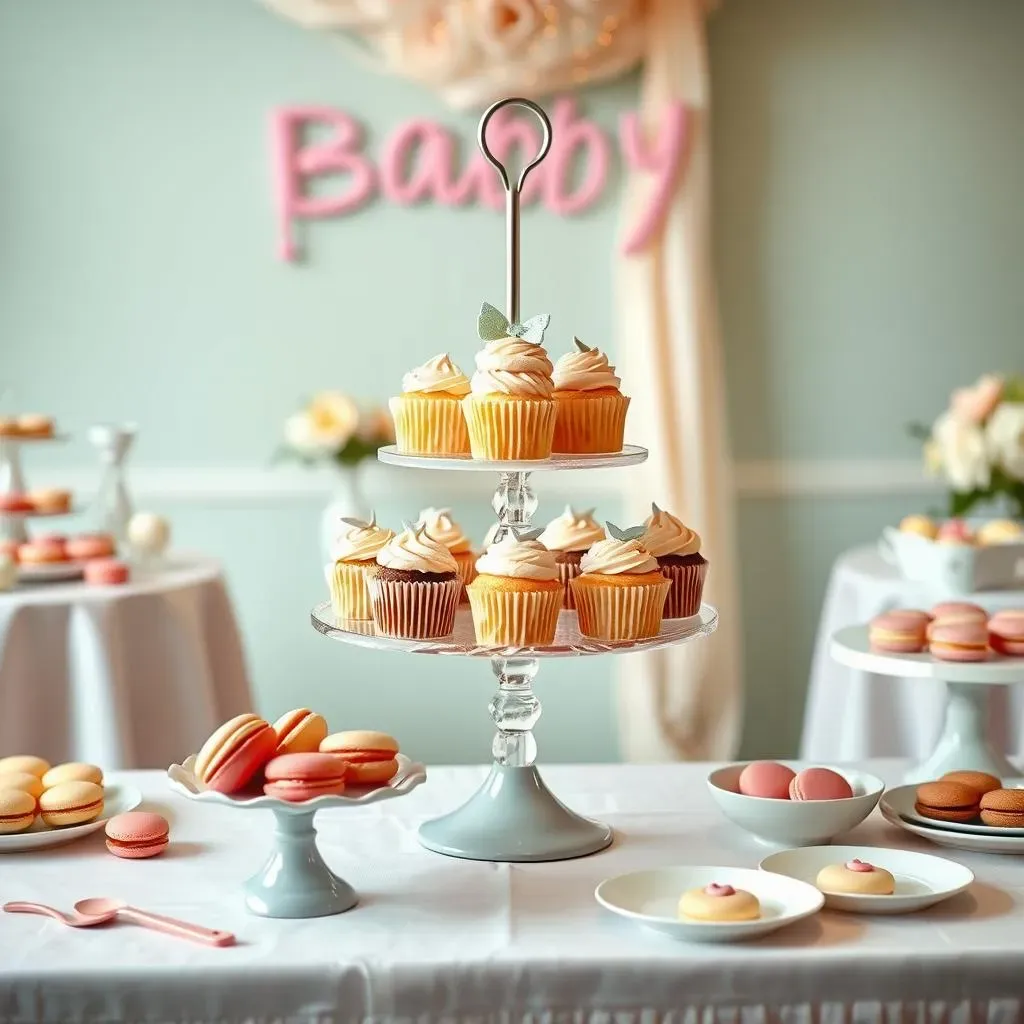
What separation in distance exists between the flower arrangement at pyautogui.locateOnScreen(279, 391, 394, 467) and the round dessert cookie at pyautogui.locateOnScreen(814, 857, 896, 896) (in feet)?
9.62

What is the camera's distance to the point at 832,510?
182 inches

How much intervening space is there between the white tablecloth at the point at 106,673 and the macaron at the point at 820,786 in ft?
5.58

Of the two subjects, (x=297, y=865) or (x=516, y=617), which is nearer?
(x=297, y=865)

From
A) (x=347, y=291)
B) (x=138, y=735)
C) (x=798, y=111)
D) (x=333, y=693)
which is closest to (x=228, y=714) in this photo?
(x=138, y=735)

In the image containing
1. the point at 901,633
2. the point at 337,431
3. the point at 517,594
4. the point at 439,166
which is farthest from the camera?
the point at 439,166

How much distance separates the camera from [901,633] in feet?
6.63

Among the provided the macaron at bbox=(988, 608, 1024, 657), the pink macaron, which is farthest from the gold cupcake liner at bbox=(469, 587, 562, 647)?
the pink macaron

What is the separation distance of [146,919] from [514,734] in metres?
0.50

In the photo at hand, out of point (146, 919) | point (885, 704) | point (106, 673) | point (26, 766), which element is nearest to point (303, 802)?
point (146, 919)

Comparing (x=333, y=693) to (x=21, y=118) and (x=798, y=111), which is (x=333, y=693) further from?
(x=798, y=111)

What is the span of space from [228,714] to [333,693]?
128 cm

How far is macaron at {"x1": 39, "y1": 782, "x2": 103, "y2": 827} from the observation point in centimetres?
168

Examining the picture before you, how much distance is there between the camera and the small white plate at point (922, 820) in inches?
64.7

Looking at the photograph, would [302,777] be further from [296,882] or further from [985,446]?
[985,446]
